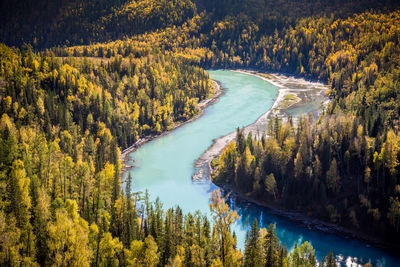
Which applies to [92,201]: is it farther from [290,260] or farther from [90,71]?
[90,71]

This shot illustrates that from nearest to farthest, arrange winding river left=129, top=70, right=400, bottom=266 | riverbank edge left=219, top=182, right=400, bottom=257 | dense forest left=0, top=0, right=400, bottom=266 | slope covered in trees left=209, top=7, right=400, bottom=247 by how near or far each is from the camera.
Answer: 1. dense forest left=0, top=0, right=400, bottom=266
2. riverbank edge left=219, top=182, right=400, bottom=257
3. winding river left=129, top=70, right=400, bottom=266
4. slope covered in trees left=209, top=7, right=400, bottom=247

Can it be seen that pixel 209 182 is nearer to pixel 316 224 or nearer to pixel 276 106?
pixel 316 224

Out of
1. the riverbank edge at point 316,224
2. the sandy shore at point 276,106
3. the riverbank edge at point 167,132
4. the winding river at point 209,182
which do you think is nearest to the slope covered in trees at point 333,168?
the riverbank edge at point 316,224

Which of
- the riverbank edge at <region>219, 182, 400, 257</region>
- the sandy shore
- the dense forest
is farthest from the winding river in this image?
the dense forest

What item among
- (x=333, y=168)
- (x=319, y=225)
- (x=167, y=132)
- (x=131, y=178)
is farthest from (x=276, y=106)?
(x=319, y=225)

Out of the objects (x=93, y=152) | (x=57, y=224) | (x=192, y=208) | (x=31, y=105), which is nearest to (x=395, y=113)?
(x=192, y=208)

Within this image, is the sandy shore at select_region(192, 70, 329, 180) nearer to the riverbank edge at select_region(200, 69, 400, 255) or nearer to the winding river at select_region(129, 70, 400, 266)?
the winding river at select_region(129, 70, 400, 266)
